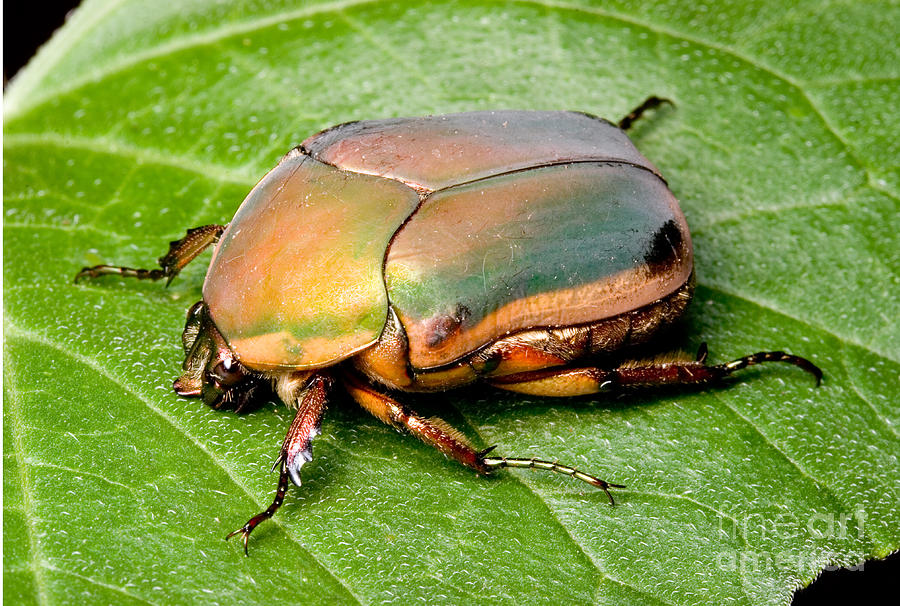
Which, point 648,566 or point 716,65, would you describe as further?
point 716,65

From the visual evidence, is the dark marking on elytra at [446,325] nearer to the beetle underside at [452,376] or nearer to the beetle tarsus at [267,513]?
the beetle underside at [452,376]

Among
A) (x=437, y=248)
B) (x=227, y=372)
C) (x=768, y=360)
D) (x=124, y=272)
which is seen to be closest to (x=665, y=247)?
(x=768, y=360)

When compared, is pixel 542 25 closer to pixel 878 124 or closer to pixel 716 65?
pixel 716 65

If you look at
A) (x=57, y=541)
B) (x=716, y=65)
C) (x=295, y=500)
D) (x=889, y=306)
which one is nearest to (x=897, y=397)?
(x=889, y=306)

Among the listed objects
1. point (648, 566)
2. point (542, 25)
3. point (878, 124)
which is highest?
point (542, 25)

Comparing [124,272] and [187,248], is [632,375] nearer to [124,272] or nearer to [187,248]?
[187,248]

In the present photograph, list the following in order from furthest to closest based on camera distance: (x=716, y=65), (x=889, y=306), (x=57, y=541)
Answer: (x=716, y=65) → (x=889, y=306) → (x=57, y=541)

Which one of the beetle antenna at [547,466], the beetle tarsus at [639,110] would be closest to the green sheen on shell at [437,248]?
the beetle antenna at [547,466]
